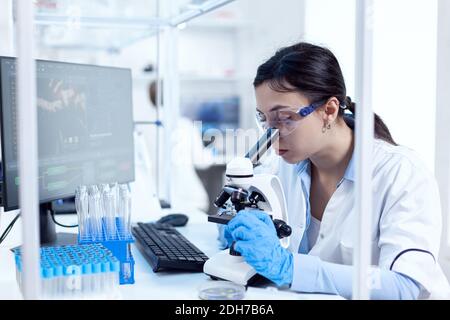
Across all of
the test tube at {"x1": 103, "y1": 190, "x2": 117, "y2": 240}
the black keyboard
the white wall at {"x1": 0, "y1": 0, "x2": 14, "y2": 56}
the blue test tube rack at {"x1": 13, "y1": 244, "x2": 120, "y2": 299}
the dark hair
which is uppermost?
the white wall at {"x1": 0, "y1": 0, "x2": 14, "y2": 56}

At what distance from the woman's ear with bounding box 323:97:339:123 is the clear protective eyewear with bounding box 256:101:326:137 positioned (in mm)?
25

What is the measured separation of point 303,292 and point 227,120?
4.12 meters

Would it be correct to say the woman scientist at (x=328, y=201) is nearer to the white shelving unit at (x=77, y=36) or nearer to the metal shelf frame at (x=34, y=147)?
the metal shelf frame at (x=34, y=147)

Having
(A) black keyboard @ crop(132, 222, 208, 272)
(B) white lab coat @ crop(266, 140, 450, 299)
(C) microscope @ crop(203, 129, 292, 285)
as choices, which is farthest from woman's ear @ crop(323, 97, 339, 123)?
(A) black keyboard @ crop(132, 222, 208, 272)

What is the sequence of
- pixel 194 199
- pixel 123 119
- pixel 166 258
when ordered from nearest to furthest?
pixel 166 258 → pixel 123 119 → pixel 194 199

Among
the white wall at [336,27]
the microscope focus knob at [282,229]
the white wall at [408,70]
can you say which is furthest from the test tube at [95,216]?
the white wall at [336,27]

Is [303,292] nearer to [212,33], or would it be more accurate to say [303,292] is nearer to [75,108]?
[75,108]

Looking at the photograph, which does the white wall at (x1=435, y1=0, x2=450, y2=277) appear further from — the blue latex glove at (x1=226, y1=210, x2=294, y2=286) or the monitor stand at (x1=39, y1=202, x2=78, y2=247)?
the monitor stand at (x1=39, y1=202, x2=78, y2=247)

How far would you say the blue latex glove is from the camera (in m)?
1.10

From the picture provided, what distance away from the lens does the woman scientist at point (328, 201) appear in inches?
44.4

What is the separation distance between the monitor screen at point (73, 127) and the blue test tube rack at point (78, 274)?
0.32m

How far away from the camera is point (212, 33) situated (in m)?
5.28

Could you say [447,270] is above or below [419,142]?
below

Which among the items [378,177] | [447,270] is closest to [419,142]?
[447,270]
